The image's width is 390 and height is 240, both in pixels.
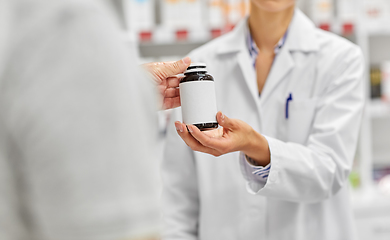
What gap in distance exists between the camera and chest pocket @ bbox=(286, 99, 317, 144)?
121 centimetres

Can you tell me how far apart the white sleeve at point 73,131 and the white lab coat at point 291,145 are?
84 centimetres

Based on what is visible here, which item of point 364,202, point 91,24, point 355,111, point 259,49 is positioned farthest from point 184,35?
point 91,24

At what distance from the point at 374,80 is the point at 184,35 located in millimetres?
1272

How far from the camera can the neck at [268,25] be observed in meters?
1.33

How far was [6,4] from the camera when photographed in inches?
12.3

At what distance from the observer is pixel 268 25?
1337mm

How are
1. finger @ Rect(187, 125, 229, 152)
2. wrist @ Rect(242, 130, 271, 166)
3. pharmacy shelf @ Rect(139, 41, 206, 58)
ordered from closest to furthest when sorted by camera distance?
finger @ Rect(187, 125, 229, 152) < wrist @ Rect(242, 130, 271, 166) < pharmacy shelf @ Rect(139, 41, 206, 58)

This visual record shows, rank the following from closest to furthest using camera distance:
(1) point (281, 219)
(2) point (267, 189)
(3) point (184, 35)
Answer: (2) point (267, 189) → (1) point (281, 219) → (3) point (184, 35)

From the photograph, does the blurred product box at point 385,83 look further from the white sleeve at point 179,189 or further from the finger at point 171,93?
the finger at point 171,93

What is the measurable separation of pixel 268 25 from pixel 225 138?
0.58 metres

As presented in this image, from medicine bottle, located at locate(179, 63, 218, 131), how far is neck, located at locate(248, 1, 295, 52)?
20.2 inches

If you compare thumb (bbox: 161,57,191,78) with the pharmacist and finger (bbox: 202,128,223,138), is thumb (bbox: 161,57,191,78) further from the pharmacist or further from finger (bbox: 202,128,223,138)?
Result: the pharmacist

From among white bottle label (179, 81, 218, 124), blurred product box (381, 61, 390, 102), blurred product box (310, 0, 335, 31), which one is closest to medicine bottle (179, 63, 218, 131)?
white bottle label (179, 81, 218, 124)

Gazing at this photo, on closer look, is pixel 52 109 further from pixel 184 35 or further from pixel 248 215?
pixel 184 35
